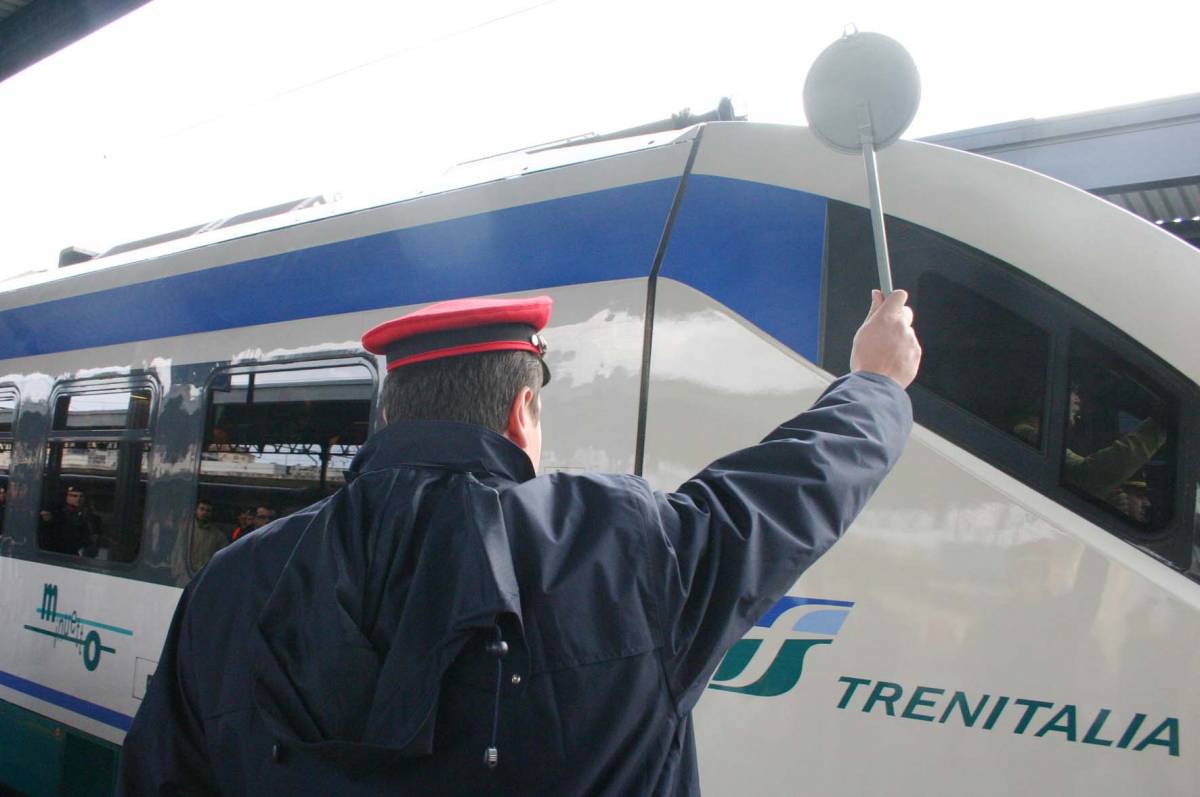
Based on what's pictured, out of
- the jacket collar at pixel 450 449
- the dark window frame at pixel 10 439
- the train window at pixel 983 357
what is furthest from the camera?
the dark window frame at pixel 10 439

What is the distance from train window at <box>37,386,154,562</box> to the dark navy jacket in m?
3.27

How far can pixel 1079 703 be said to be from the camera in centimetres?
194

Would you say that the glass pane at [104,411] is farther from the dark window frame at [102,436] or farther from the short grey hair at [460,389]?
the short grey hair at [460,389]

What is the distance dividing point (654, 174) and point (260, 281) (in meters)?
1.87

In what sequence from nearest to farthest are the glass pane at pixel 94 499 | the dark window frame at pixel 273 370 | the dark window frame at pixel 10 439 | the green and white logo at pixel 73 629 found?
the dark window frame at pixel 273 370 < the green and white logo at pixel 73 629 < the glass pane at pixel 94 499 < the dark window frame at pixel 10 439

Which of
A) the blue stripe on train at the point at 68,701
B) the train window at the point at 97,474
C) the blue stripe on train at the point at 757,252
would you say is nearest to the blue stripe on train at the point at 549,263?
the blue stripe on train at the point at 757,252

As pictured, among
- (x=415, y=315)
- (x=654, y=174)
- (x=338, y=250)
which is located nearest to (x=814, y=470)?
(x=415, y=315)

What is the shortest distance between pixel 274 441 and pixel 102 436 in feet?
4.58

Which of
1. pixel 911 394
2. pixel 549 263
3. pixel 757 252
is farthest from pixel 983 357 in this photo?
pixel 549 263

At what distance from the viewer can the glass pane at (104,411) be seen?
4215 mm

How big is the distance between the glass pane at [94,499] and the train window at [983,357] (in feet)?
11.3

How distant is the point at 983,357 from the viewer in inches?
86.7

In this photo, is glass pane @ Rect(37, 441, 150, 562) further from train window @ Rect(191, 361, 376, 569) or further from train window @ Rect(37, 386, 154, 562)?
train window @ Rect(191, 361, 376, 569)

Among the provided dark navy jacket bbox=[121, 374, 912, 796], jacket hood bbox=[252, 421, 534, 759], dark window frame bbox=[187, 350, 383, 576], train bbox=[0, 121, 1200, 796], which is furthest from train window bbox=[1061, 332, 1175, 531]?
dark window frame bbox=[187, 350, 383, 576]
